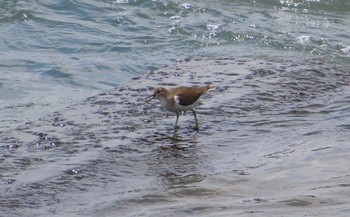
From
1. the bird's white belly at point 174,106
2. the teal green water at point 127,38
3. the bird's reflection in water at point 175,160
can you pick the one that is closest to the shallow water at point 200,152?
the bird's reflection in water at point 175,160

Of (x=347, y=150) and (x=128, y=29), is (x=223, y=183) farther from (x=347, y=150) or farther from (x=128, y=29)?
(x=128, y=29)

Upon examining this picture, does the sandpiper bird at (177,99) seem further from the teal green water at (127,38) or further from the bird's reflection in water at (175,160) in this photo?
the teal green water at (127,38)

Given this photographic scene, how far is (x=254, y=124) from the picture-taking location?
8.34 m

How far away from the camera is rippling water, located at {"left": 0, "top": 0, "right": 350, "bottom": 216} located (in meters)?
6.11

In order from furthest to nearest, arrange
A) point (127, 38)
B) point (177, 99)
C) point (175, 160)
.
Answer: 1. point (127, 38)
2. point (177, 99)
3. point (175, 160)

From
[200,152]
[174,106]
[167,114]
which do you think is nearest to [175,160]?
[200,152]

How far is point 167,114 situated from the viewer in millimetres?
8930

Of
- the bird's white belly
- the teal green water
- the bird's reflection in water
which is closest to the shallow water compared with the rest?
the bird's reflection in water

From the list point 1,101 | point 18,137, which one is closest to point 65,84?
point 1,101

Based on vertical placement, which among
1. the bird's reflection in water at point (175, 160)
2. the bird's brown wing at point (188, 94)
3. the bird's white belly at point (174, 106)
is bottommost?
the bird's reflection in water at point (175, 160)

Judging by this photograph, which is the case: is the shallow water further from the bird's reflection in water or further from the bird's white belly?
the bird's white belly

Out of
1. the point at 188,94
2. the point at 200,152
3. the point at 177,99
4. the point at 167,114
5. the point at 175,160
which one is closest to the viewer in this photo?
the point at 175,160

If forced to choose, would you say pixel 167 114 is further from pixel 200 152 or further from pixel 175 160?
pixel 175 160

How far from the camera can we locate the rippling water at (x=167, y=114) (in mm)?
6113
